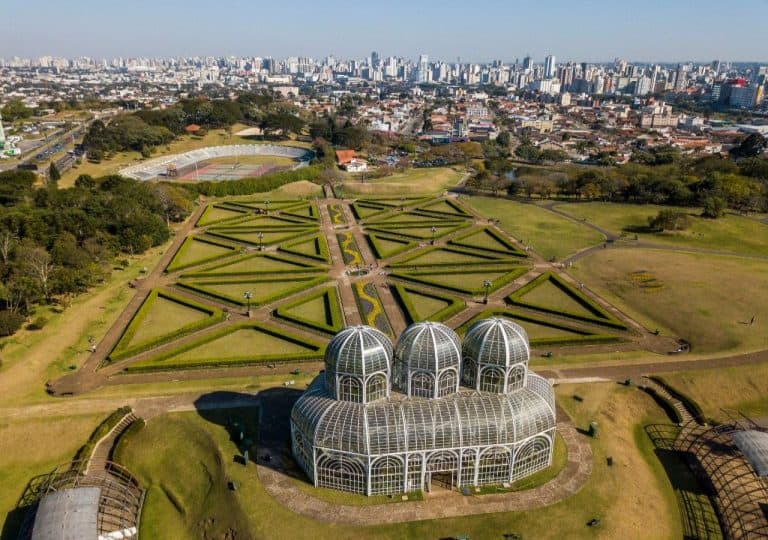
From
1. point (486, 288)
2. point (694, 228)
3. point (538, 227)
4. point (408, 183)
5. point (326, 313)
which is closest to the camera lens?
point (326, 313)

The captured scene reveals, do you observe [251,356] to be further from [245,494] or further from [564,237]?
[564,237]

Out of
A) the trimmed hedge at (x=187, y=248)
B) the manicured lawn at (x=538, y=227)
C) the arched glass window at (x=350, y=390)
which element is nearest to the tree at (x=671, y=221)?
the manicured lawn at (x=538, y=227)

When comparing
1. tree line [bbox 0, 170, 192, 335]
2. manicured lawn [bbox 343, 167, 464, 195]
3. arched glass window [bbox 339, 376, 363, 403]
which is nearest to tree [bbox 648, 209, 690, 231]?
manicured lawn [bbox 343, 167, 464, 195]

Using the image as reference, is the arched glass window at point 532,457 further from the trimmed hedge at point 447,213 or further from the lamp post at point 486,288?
the trimmed hedge at point 447,213

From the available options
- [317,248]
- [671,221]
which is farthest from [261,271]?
[671,221]

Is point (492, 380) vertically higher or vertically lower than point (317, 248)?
higher

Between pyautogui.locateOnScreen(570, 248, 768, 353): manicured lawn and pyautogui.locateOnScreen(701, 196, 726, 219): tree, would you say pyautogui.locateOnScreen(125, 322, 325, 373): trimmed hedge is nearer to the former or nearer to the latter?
pyautogui.locateOnScreen(570, 248, 768, 353): manicured lawn

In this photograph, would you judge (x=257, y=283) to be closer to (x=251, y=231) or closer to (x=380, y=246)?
(x=380, y=246)

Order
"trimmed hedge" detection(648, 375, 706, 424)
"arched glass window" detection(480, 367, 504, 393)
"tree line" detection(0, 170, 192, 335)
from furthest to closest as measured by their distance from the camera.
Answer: "tree line" detection(0, 170, 192, 335)
"trimmed hedge" detection(648, 375, 706, 424)
"arched glass window" detection(480, 367, 504, 393)
